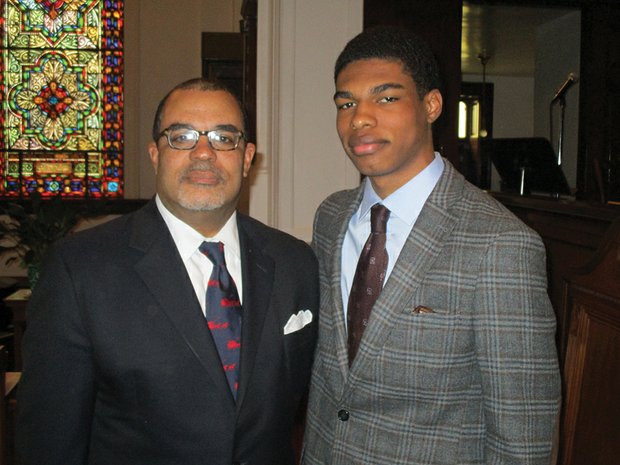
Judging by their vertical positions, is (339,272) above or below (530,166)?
below

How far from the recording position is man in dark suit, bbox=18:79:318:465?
123 cm

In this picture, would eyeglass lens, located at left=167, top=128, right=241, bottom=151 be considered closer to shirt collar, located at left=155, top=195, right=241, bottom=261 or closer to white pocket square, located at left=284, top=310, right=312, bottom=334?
shirt collar, located at left=155, top=195, right=241, bottom=261

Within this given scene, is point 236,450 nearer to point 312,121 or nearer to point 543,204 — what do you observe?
point 543,204

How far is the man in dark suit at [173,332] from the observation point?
4.03 feet

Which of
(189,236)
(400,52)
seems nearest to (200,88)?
(189,236)

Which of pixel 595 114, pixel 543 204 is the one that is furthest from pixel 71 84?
pixel 543 204

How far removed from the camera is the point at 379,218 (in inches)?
54.5

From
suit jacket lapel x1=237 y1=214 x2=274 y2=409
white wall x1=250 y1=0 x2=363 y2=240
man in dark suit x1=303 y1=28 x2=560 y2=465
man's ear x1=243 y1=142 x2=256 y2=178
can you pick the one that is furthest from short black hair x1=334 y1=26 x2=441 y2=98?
white wall x1=250 y1=0 x2=363 y2=240

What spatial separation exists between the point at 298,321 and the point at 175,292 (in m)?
0.29

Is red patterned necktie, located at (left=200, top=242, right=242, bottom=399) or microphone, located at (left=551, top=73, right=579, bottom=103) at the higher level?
microphone, located at (left=551, top=73, right=579, bottom=103)

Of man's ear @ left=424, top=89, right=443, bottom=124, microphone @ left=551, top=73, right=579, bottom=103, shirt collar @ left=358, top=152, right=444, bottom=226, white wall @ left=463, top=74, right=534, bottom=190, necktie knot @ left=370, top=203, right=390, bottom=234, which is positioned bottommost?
necktie knot @ left=370, top=203, right=390, bottom=234

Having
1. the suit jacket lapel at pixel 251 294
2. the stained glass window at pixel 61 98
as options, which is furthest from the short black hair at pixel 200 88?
the stained glass window at pixel 61 98

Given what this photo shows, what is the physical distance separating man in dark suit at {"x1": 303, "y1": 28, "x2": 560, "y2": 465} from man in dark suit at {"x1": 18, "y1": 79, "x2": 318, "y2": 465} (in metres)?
0.15

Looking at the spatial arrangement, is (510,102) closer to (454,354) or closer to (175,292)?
(454,354)
